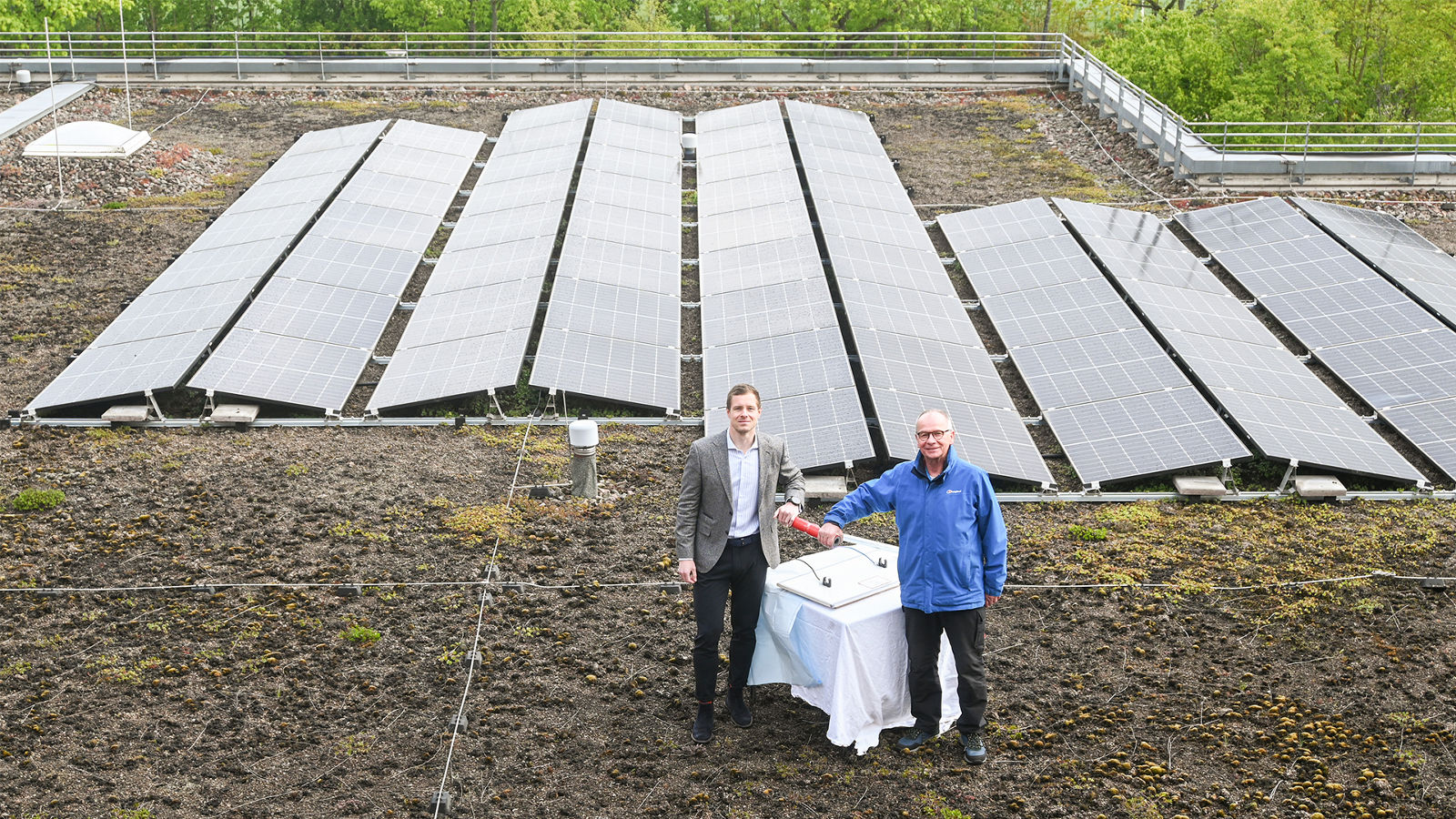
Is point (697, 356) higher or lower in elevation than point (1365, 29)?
lower

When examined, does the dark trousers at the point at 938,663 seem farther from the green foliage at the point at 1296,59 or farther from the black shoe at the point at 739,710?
the green foliage at the point at 1296,59

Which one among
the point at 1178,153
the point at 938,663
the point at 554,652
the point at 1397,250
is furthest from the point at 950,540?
the point at 1178,153

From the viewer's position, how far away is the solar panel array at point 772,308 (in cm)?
1644

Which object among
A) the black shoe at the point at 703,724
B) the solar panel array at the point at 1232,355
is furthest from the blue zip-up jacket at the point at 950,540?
the solar panel array at the point at 1232,355

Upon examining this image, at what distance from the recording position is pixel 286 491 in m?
15.3

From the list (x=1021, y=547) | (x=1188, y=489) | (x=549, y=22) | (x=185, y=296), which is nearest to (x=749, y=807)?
(x=1021, y=547)

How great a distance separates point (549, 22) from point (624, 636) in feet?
235

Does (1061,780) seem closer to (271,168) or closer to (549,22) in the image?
(271,168)

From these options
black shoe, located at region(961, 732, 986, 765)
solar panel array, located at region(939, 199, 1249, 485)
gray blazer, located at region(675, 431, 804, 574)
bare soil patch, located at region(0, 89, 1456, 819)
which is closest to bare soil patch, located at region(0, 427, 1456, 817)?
bare soil patch, located at region(0, 89, 1456, 819)

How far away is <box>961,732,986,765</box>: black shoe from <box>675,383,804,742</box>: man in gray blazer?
73.9 inches

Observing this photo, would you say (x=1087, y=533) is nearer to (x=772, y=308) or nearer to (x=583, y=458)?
(x=583, y=458)

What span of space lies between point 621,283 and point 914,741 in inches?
462

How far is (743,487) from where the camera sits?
1013 centimetres

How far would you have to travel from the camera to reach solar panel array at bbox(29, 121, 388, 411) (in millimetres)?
17625
